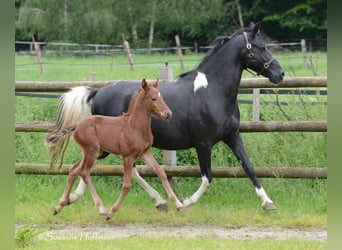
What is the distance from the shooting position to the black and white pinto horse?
562cm

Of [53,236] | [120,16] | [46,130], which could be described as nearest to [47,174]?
[46,130]

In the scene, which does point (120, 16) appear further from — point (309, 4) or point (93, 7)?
point (309, 4)

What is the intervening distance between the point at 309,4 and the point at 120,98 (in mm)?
31017

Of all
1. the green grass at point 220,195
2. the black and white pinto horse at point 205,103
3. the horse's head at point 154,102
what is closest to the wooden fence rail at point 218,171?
the green grass at point 220,195

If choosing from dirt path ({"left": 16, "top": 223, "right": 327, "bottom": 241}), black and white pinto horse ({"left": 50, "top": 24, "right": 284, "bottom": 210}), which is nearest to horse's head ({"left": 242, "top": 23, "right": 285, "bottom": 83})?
black and white pinto horse ({"left": 50, "top": 24, "right": 284, "bottom": 210})

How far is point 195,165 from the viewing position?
6828mm

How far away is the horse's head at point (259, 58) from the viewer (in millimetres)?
5543

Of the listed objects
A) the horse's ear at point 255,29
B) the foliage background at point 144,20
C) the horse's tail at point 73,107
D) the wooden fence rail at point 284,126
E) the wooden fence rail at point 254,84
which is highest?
the foliage background at point 144,20

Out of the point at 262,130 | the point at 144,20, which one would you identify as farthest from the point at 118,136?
the point at 144,20

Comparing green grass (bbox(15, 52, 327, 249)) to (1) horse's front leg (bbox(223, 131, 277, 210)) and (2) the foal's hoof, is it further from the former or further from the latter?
(1) horse's front leg (bbox(223, 131, 277, 210))

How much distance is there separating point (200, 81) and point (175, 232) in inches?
61.0

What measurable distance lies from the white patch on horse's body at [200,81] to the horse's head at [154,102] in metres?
1.05

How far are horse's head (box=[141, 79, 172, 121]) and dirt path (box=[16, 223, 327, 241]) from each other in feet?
3.50

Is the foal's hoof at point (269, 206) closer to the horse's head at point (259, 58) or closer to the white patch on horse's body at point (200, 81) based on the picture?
the horse's head at point (259, 58)
